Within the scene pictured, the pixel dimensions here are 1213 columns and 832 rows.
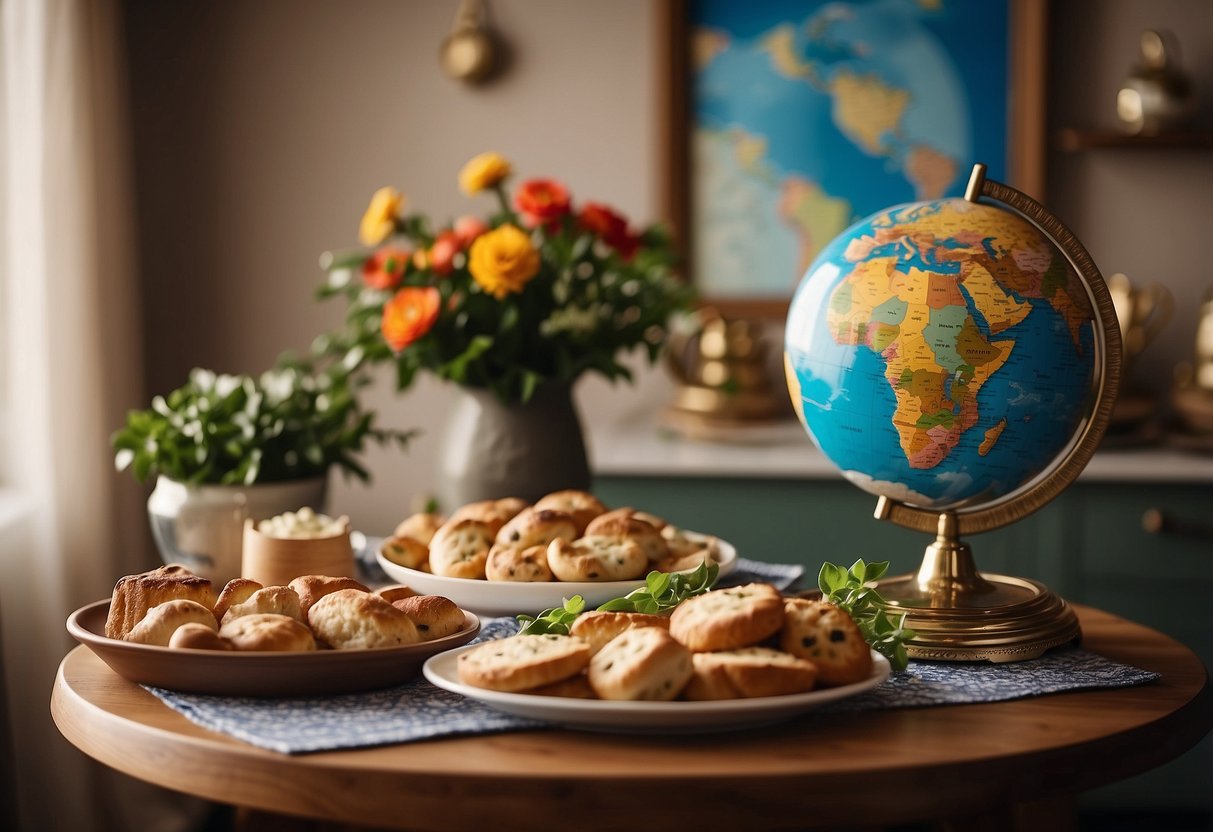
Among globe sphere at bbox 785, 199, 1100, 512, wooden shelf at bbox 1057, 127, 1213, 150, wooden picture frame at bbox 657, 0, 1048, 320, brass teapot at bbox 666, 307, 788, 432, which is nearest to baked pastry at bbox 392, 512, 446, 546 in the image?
globe sphere at bbox 785, 199, 1100, 512

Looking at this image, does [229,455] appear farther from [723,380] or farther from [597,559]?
[723,380]

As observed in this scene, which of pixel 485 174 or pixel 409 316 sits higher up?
pixel 485 174

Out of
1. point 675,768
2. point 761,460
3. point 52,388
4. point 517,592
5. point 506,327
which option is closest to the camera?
point 675,768

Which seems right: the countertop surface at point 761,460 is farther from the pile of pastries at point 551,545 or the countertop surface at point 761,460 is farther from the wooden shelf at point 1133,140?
the pile of pastries at point 551,545

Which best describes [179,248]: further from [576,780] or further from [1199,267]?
[576,780]

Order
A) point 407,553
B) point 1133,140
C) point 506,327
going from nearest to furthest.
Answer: point 407,553 → point 506,327 → point 1133,140

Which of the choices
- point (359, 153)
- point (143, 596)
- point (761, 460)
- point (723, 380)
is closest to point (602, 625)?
point (143, 596)

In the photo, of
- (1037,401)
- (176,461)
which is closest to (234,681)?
(176,461)

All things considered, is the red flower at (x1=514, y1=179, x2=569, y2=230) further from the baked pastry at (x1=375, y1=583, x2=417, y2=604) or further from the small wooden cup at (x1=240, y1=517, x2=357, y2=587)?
the baked pastry at (x1=375, y1=583, x2=417, y2=604)
